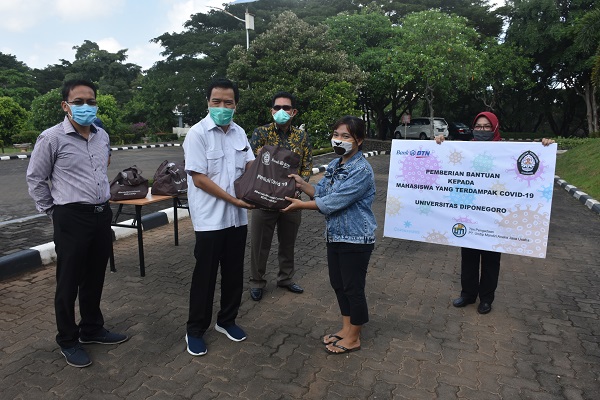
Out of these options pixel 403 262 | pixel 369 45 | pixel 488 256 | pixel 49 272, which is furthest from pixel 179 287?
pixel 369 45

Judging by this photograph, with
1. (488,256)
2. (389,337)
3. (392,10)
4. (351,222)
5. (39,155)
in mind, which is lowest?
(389,337)

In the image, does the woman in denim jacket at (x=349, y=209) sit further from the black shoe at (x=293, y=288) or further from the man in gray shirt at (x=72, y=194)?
the man in gray shirt at (x=72, y=194)

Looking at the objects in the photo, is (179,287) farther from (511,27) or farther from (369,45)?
(511,27)

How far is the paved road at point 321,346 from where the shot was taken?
2689 mm

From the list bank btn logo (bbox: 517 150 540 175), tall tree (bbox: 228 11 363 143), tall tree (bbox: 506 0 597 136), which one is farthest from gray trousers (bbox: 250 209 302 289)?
tall tree (bbox: 506 0 597 136)

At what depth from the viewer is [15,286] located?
4301 millimetres

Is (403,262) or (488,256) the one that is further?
(403,262)

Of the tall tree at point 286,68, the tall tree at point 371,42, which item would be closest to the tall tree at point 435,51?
the tall tree at point 371,42

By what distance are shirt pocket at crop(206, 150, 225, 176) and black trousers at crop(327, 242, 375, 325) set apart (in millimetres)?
917

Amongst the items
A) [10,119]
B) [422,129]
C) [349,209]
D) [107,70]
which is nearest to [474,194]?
[349,209]

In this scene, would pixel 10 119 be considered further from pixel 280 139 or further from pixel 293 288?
pixel 293 288

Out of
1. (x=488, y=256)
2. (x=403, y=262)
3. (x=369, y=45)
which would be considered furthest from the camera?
(x=369, y=45)

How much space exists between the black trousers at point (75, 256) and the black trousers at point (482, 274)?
2.88 meters

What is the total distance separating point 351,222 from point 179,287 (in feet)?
7.16
